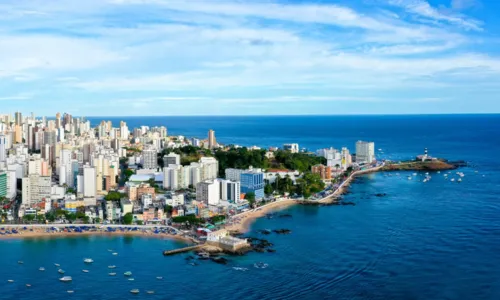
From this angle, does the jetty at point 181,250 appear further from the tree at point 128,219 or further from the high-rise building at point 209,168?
the high-rise building at point 209,168

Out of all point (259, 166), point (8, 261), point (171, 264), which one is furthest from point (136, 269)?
point (259, 166)

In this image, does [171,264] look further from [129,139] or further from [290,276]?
[129,139]

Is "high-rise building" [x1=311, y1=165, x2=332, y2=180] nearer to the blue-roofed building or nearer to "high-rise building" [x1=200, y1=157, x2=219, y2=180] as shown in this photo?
the blue-roofed building

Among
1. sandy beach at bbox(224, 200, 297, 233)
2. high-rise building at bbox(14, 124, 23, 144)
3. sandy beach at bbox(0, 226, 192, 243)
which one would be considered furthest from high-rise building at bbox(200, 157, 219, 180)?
high-rise building at bbox(14, 124, 23, 144)

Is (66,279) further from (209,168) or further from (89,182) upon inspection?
(209,168)

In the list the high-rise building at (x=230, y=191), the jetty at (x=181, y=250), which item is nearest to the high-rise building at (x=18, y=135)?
the high-rise building at (x=230, y=191)

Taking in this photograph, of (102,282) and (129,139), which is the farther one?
(129,139)
